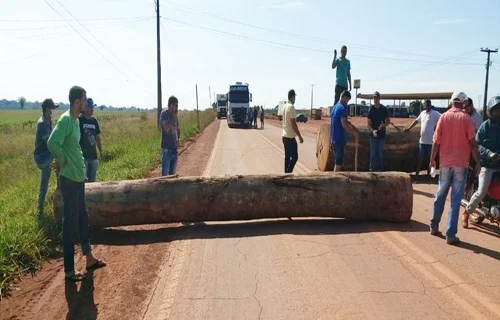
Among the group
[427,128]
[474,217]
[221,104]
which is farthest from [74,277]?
[221,104]

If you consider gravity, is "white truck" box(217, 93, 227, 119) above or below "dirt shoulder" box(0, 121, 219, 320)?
above

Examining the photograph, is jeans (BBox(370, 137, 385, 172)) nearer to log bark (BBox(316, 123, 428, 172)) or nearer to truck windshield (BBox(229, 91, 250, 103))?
log bark (BBox(316, 123, 428, 172))

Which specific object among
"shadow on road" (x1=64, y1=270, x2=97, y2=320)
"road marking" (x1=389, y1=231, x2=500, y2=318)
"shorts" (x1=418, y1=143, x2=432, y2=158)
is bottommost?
"shadow on road" (x1=64, y1=270, x2=97, y2=320)

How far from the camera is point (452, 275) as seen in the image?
4379 millimetres

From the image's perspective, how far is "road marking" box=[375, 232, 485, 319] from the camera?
364cm

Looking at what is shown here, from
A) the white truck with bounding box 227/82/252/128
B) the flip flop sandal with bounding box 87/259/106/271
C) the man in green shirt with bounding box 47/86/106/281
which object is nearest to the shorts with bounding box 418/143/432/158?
the flip flop sandal with bounding box 87/259/106/271

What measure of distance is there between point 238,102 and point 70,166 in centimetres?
3201

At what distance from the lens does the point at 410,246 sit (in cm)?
530

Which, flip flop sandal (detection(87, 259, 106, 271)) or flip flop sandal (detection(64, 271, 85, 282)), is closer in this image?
flip flop sandal (detection(64, 271, 85, 282))

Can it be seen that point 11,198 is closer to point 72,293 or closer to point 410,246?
point 72,293

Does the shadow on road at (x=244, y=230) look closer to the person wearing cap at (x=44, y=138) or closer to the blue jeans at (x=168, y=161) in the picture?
the person wearing cap at (x=44, y=138)

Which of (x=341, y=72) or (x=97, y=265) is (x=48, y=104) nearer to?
(x=97, y=265)

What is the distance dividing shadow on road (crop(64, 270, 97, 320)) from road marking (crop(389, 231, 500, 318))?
3413mm

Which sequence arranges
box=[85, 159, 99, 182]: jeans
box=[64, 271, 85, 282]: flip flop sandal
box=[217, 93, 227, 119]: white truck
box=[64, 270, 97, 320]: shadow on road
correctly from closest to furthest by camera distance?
box=[64, 270, 97, 320]: shadow on road
box=[64, 271, 85, 282]: flip flop sandal
box=[85, 159, 99, 182]: jeans
box=[217, 93, 227, 119]: white truck
